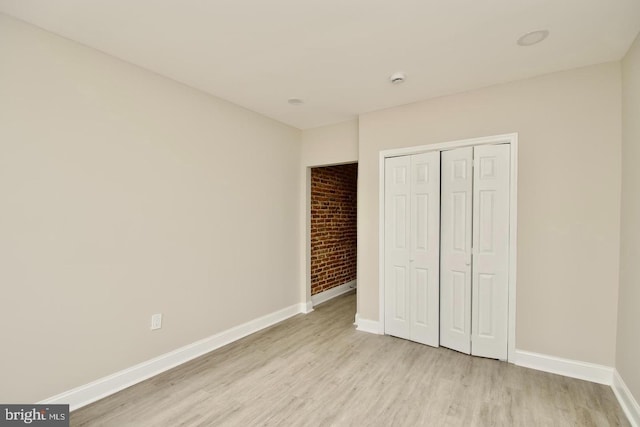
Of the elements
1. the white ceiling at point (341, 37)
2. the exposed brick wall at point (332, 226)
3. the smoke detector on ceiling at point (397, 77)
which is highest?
the white ceiling at point (341, 37)

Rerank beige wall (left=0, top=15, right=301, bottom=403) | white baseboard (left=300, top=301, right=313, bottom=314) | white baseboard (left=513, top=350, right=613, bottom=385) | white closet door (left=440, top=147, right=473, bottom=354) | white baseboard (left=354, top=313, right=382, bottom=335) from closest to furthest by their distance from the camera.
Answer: beige wall (left=0, top=15, right=301, bottom=403)
white baseboard (left=513, top=350, right=613, bottom=385)
white closet door (left=440, top=147, right=473, bottom=354)
white baseboard (left=354, top=313, right=382, bottom=335)
white baseboard (left=300, top=301, right=313, bottom=314)

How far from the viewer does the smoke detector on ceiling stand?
2.62 m

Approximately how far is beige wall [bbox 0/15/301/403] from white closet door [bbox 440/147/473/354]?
2.20 m

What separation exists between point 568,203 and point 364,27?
2253 mm

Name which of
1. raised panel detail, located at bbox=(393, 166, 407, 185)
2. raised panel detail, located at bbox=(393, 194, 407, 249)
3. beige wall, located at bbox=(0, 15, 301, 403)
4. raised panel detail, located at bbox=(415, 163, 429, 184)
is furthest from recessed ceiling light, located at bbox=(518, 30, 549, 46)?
beige wall, located at bbox=(0, 15, 301, 403)

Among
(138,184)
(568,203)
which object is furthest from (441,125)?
(138,184)

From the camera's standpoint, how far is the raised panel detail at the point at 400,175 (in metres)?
3.32

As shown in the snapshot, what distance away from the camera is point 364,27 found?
1979 millimetres

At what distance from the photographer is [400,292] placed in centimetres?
334

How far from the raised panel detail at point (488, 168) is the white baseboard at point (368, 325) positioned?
2018 millimetres

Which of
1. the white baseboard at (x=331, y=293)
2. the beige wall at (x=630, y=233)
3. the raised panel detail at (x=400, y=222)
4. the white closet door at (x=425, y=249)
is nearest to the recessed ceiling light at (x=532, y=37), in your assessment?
the beige wall at (x=630, y=233)

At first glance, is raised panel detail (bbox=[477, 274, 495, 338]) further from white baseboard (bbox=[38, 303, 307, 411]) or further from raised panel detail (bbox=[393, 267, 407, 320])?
white baseboard (bbox=[38, 303, 307, 411])

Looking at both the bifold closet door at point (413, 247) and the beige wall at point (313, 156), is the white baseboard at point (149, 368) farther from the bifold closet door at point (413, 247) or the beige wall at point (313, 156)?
the bifold closet door at point (413, 247)

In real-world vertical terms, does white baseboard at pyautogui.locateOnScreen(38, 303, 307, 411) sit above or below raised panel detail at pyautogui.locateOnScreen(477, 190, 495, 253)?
below
